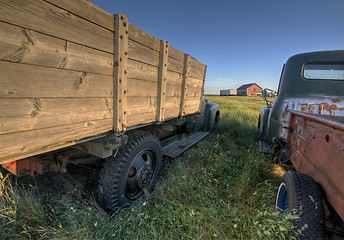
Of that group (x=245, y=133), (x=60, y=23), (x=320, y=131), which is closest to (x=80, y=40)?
(x=60, y=23)

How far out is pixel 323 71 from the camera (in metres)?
3.26

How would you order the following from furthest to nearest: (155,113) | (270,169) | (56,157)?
(270,169) → (155,113) → (56,157)

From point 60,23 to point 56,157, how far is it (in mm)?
1414

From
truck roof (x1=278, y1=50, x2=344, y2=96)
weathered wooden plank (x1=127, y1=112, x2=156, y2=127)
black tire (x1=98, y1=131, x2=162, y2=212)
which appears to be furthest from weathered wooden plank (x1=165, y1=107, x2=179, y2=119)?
truck roof (x1=278, y1=50, x2=344, y2=96)

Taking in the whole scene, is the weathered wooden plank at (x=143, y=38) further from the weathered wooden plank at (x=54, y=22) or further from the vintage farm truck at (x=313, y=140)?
the vintage farm truck at (x=313, y=140)

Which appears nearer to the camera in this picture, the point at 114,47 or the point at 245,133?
the point at 114,47

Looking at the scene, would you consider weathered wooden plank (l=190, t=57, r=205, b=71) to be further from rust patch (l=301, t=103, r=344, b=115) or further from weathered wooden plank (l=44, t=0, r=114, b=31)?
rust patch (l=301, t=103, r=344, b=115)

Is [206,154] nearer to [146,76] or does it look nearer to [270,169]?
[270,169]

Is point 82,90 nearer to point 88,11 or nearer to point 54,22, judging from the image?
point 54,22

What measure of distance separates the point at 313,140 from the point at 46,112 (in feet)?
8.17

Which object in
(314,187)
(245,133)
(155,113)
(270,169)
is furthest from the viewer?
(245,133)

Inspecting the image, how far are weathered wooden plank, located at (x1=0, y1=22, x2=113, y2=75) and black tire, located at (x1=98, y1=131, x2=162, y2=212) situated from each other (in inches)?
40.3

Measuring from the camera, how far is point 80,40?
1.39 meters

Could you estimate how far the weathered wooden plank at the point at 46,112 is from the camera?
1.07 metres
